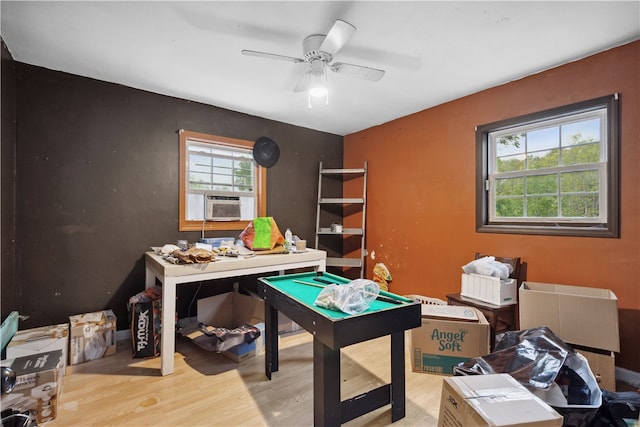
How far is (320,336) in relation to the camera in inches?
55.3

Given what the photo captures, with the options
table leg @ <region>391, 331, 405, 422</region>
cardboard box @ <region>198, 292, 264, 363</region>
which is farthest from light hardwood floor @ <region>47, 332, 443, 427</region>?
cardboard box @ <region>198, 292, 264, 363</region>

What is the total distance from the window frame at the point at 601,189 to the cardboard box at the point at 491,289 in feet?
1.72

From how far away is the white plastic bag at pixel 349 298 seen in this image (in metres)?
1.47

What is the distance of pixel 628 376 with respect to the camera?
6.63 ft

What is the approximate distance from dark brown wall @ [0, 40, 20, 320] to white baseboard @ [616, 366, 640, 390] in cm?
444

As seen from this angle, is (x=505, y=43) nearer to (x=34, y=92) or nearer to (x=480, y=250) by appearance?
(x=480, y=250)

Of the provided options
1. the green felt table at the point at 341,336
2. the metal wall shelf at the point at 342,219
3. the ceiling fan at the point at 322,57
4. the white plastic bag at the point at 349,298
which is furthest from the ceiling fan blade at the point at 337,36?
the metal wall shelf at the point at 342,219

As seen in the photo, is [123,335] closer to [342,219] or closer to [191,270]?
[191,270]

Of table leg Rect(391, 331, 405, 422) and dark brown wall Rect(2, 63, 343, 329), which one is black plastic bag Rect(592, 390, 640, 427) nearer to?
table leg Rect(391, 331, 405, 422)

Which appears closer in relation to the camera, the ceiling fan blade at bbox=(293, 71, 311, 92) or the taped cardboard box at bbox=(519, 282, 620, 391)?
the taped cardboard box at bbox=(519, 282, 620, 391)

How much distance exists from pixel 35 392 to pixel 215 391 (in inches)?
39.0

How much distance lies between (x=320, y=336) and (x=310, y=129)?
325cm

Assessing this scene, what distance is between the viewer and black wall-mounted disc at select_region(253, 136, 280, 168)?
358 cm

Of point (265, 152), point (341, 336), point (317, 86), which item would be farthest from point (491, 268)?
point (265, 152)
